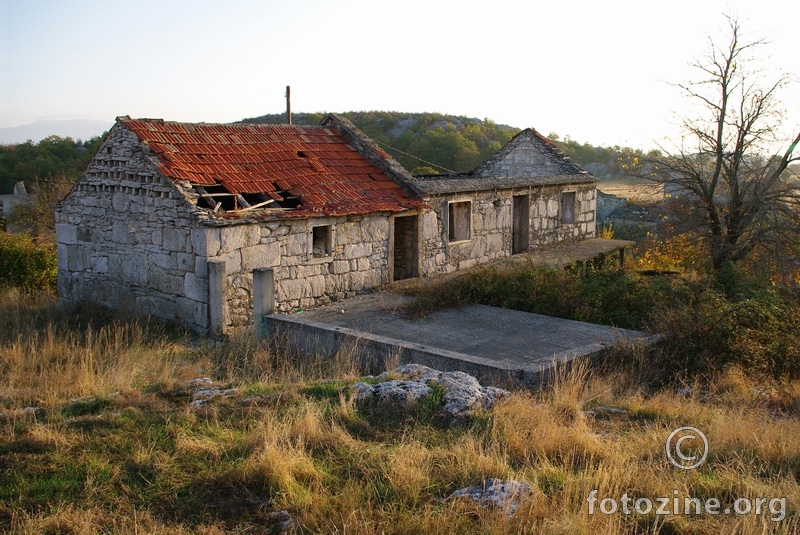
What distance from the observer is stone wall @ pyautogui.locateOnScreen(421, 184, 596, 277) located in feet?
50.2

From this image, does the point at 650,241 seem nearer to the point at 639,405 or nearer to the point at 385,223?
the point at 385,223

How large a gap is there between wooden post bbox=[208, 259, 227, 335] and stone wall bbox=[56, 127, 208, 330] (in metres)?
0.14

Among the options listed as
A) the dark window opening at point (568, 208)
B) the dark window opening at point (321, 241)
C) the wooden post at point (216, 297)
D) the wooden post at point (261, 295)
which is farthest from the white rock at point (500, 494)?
the dark window opening at point (568, 208)

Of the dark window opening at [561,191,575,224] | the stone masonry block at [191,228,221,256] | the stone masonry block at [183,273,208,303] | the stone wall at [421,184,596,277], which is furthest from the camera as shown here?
the dark window opening at [561,191,575,224]

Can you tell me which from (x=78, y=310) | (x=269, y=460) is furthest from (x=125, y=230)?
(x=269, y=460)

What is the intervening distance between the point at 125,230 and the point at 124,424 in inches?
301

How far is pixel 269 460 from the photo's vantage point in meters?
5.02

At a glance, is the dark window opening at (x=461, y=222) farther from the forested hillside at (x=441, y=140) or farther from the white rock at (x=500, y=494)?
the forested hillside at (x=441, y=140)

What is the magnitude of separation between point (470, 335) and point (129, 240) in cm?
651

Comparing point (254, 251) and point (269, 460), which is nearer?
point (269, 460)

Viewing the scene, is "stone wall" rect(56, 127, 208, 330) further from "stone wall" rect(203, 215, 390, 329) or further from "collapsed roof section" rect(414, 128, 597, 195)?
"collapsed roof section" rect(414, 128, 597, 195)

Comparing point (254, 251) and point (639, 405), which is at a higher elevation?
point (254, 251)

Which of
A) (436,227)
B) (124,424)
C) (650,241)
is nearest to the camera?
(124,424)

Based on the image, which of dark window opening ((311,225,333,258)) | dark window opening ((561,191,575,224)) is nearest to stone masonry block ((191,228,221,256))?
dark window opening ((311,225,333,258))
